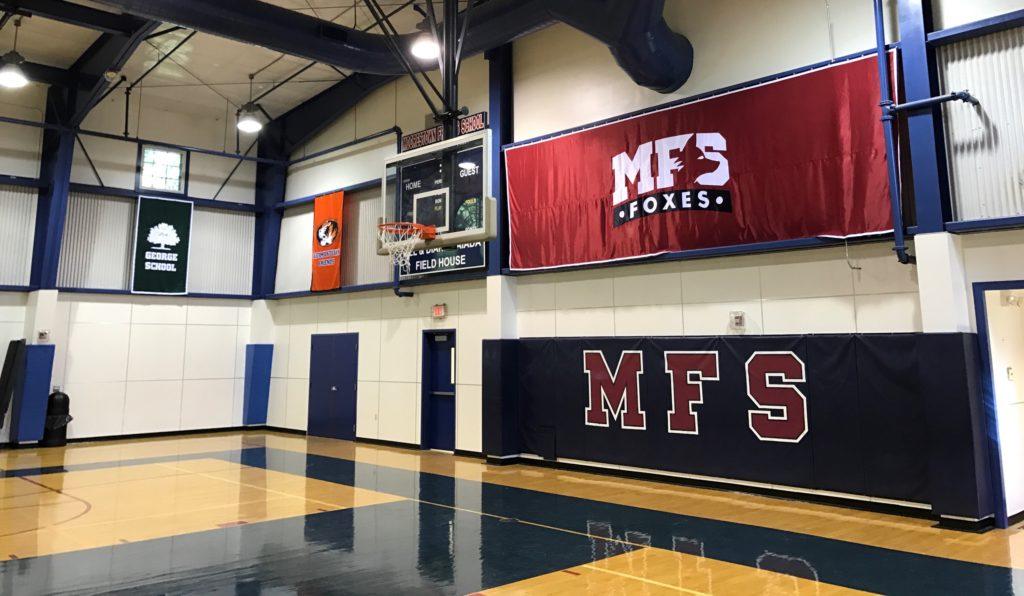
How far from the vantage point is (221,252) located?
18.1 metres

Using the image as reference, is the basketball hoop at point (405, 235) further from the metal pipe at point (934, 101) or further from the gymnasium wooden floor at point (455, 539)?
the metal pipe at point (934, 101)

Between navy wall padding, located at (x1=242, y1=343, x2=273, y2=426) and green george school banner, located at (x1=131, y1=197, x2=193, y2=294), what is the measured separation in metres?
2.34

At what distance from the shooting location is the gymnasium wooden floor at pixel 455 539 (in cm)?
556

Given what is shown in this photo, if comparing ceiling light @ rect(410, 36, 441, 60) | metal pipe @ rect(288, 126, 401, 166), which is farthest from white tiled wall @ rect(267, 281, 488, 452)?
ceiling light @ rect(410, 36, 441, 60)

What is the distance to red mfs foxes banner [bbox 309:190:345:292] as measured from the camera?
16.3 m

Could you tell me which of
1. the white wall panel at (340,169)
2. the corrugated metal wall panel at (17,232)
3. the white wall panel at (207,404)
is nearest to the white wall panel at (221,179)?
the white wall panel at (340,169)

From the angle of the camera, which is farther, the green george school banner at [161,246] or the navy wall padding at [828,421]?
the green george school banner at [161,246]

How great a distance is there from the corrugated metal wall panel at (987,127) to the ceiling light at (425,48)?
6955mm

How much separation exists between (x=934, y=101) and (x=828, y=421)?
4.04 metres

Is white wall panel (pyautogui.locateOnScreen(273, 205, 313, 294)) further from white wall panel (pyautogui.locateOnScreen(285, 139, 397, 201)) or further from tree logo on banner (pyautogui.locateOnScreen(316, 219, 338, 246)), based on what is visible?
tree logo on banner (pyautogui.locateOnScreen(316, 219, 338, 246))

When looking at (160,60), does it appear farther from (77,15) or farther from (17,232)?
(17,232)

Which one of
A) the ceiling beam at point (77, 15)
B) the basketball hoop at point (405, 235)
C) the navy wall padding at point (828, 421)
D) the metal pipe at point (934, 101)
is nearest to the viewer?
the navy wall padding at point (828, 421)

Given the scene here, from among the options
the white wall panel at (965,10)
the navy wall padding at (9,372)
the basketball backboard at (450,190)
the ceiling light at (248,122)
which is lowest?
the navy wall padding at (9,372)

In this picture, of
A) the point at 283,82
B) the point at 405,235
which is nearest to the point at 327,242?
the point at 283,82
